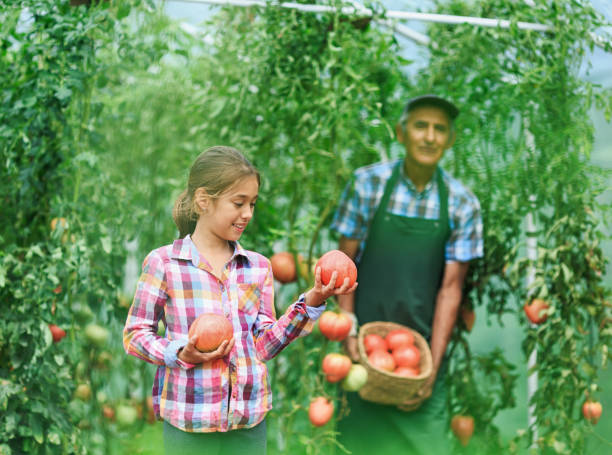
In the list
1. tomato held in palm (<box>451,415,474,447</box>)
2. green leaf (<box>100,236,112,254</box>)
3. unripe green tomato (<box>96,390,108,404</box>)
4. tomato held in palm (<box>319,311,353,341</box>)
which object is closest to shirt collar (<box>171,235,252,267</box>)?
green leaf (<box>100,236,112,254</box>)

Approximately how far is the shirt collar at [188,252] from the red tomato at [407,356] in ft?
4.13

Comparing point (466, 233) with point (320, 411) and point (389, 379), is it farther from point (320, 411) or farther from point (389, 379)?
point (320, 411)

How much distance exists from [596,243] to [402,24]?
1.25 metres

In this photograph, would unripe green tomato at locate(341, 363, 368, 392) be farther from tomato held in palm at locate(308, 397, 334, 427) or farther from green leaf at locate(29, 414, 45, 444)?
green leaf at locate(29, 414, 45, 444)

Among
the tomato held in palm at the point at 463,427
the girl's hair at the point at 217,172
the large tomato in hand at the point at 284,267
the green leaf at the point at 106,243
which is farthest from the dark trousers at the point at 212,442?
the tomato held in palm at the point at 463,427

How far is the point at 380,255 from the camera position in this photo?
2689 mm

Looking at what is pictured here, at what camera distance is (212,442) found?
127 centimetres

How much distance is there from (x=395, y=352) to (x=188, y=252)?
1.36 m

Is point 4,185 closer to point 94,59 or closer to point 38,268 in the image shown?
point 38,268

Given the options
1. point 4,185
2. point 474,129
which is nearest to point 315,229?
point 474,129

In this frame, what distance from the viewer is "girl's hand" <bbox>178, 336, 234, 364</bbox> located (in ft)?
3.65

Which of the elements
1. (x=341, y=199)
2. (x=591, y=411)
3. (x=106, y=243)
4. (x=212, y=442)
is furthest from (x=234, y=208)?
(x=591, y=411)

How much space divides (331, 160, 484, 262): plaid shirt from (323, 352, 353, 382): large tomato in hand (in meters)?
0.48

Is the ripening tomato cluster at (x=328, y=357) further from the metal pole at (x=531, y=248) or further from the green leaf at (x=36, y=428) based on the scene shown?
the green leaf at (x=36, y=428)
